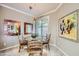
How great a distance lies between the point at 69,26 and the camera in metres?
2.31

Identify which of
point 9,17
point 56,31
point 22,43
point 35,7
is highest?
point 35,7

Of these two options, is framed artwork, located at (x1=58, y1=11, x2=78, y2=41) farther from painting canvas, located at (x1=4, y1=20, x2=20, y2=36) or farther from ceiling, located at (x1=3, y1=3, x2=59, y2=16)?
painting canvas, located at (x1=4, y1=20, x2=20, y2=36)

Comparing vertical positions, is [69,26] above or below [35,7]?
below

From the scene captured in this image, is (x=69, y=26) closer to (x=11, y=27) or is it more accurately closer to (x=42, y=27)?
(x=42, y=27)

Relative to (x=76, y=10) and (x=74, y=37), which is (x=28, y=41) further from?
(x=76, y=10)

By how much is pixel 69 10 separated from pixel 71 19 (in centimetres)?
18

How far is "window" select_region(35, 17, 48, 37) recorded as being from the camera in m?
2.44

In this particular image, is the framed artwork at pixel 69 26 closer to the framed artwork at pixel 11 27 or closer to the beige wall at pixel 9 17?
the beige wall at pixel 9 17

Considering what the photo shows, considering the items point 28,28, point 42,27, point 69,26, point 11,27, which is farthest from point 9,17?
point 69,26

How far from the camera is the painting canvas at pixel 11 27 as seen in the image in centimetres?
240

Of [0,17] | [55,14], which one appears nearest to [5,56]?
[0,17]

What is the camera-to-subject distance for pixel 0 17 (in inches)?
92.6

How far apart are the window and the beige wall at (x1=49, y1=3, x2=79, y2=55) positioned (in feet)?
0.34

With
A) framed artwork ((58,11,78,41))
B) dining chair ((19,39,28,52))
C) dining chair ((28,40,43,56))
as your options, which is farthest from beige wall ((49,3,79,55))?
dining chair ((19,39,28,52))
